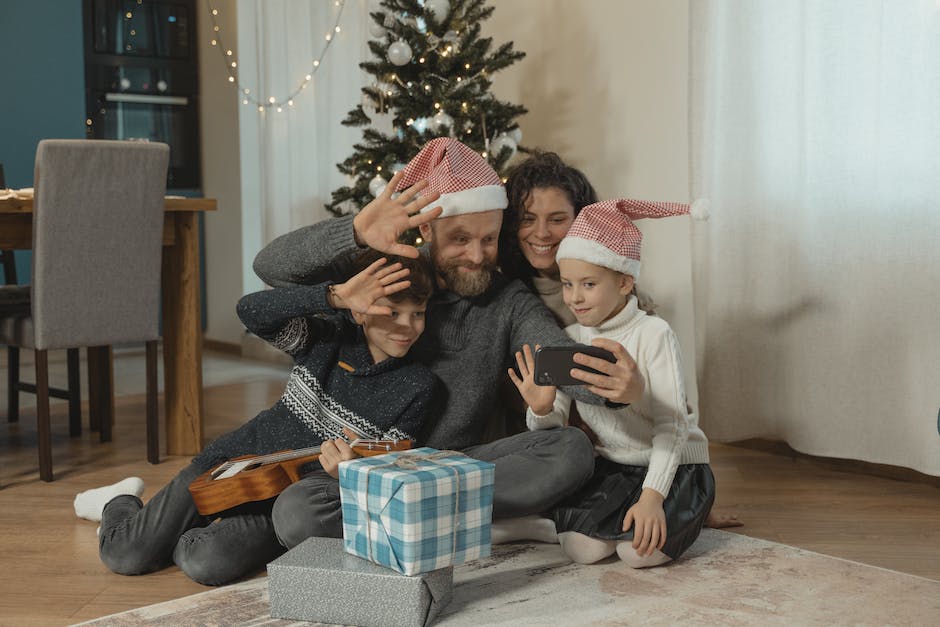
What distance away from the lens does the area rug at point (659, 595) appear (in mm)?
1723

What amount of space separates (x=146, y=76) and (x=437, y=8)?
2.96 m

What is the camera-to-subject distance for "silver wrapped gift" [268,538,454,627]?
165cm

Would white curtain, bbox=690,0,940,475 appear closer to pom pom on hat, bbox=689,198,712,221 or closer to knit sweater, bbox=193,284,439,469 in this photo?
pom pom on hat, bbox=689,198,712,221

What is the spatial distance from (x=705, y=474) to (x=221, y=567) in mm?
983

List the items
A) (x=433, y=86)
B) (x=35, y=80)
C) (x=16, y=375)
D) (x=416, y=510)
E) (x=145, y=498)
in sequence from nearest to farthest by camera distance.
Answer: (x=416, y=510) → (x=145, y=498) → (x=433, y=86) → (x=16, y=375) → (x=35, y=80)

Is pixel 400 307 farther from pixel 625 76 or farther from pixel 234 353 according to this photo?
pixel 234 353

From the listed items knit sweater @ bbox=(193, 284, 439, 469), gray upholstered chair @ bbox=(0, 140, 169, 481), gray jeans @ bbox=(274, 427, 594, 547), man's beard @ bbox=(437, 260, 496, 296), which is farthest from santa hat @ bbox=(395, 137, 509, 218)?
gray upholstered chair @ bbox=(0, 140, 169, 481)

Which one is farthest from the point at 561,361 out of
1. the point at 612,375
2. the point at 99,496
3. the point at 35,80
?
the point at 35,80

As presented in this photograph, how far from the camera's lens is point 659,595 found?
6.01 feet

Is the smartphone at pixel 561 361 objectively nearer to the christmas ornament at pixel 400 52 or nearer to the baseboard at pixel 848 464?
the baseboard at pixel 848 464

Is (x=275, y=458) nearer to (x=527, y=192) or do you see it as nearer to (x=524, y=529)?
(x=524, y=529)

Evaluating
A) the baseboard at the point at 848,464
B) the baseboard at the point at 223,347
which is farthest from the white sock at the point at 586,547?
the baseboard at the point at 223,347

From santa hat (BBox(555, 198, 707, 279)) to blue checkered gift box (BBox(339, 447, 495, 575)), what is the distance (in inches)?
19.6

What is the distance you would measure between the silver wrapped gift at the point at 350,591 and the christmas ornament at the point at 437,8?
2143 mm
